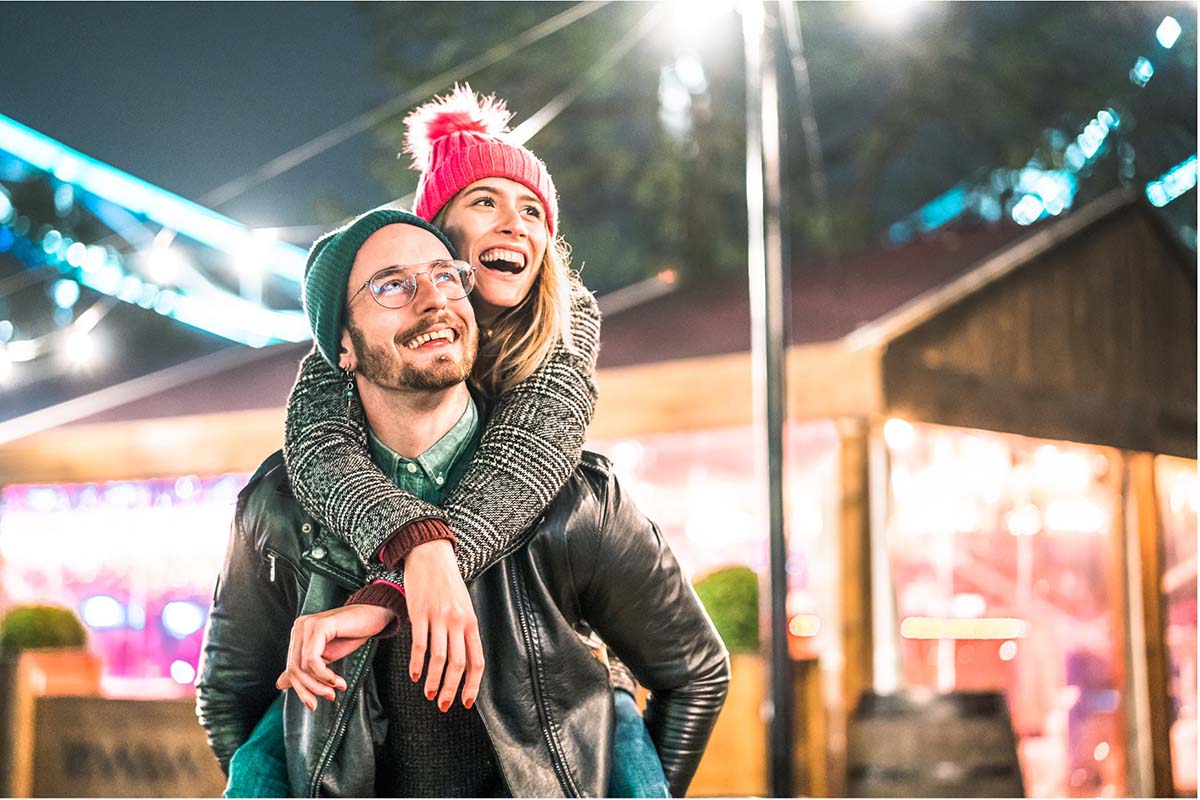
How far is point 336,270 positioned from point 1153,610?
4.97m

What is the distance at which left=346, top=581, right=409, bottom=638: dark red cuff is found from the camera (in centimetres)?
143

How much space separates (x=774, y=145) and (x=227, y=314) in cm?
177

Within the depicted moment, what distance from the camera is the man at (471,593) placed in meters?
1.51

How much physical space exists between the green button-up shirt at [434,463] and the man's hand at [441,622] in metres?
0.13

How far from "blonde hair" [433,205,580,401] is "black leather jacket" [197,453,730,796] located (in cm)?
13

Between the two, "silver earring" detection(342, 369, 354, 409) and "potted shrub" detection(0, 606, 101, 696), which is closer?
"silver earring" detection(342, 369, 354, 409)

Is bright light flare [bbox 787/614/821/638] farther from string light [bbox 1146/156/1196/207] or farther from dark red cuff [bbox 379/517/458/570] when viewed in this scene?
dark red cuff [bbox 379/517/458/570]

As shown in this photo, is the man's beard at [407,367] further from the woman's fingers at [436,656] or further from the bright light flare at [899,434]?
the bright light flare at [899,434]

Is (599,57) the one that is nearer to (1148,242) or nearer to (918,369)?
(1148,242)

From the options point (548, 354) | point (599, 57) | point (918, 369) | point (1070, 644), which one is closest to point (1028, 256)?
point (918, 369)

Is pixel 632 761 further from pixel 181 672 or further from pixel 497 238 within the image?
pixel 181 672

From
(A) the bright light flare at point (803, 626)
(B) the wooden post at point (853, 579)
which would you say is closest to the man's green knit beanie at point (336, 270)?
(B) the wooden post at point (853, 579)

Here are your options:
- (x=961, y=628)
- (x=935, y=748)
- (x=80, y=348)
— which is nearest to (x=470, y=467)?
(x=935, y=748)

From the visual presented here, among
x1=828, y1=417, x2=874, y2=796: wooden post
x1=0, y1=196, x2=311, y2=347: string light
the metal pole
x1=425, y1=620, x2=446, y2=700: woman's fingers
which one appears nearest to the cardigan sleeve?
x1=425, y1=620, x2=446, y2=700: woman's fingers
